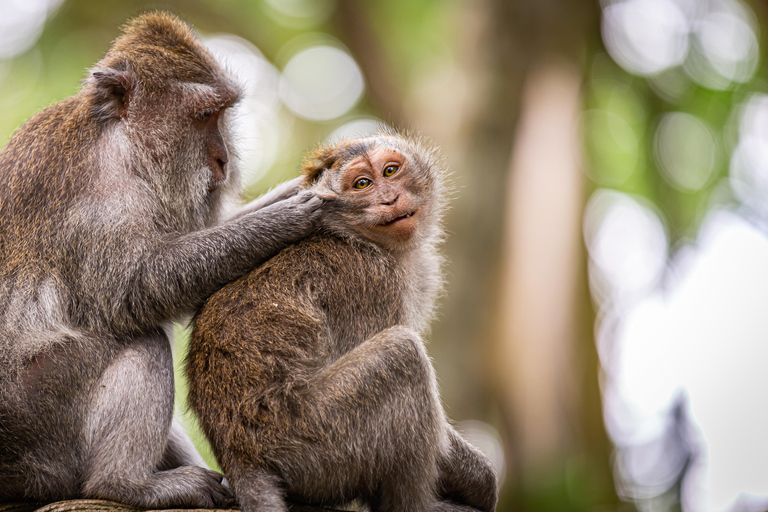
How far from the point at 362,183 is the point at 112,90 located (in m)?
2.17

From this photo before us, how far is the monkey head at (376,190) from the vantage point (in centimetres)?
538

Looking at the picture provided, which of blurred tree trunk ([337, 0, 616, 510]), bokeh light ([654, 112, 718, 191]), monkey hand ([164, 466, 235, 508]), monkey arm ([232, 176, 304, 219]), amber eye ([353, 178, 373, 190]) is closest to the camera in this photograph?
monkey hand ([164, 466, 235, 508])

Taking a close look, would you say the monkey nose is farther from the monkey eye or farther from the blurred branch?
the blurred branch

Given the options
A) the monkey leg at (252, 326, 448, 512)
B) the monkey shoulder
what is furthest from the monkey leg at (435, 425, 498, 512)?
the monkey shoulder

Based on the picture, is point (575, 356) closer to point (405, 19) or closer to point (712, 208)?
point (712, 208)

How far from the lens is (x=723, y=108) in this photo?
1407 cm

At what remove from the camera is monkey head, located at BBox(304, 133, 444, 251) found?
5383 mm

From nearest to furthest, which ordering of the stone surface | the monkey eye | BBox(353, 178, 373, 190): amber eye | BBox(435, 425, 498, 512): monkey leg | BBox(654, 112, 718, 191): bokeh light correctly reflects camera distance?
the stone surface
BBox(435, 425, 498, 512): monkey leg
BBox(353, 178, 373, 190): amber eye
the monkey eye
BBox(654, 112, 718, 191): bokeh light

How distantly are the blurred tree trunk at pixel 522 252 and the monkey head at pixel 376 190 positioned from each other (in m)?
5.52

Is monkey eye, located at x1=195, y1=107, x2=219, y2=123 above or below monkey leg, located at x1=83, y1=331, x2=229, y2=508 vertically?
above

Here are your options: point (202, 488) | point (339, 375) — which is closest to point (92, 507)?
point (202, 488)

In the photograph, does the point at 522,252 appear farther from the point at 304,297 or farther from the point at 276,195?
the point at 304,297

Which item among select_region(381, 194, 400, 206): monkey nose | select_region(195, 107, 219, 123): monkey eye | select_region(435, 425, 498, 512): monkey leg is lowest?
select_region(435, 425, 498, 512): monkey leg

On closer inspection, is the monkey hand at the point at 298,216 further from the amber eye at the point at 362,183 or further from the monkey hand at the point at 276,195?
the monkey hand at the point at 276,195
